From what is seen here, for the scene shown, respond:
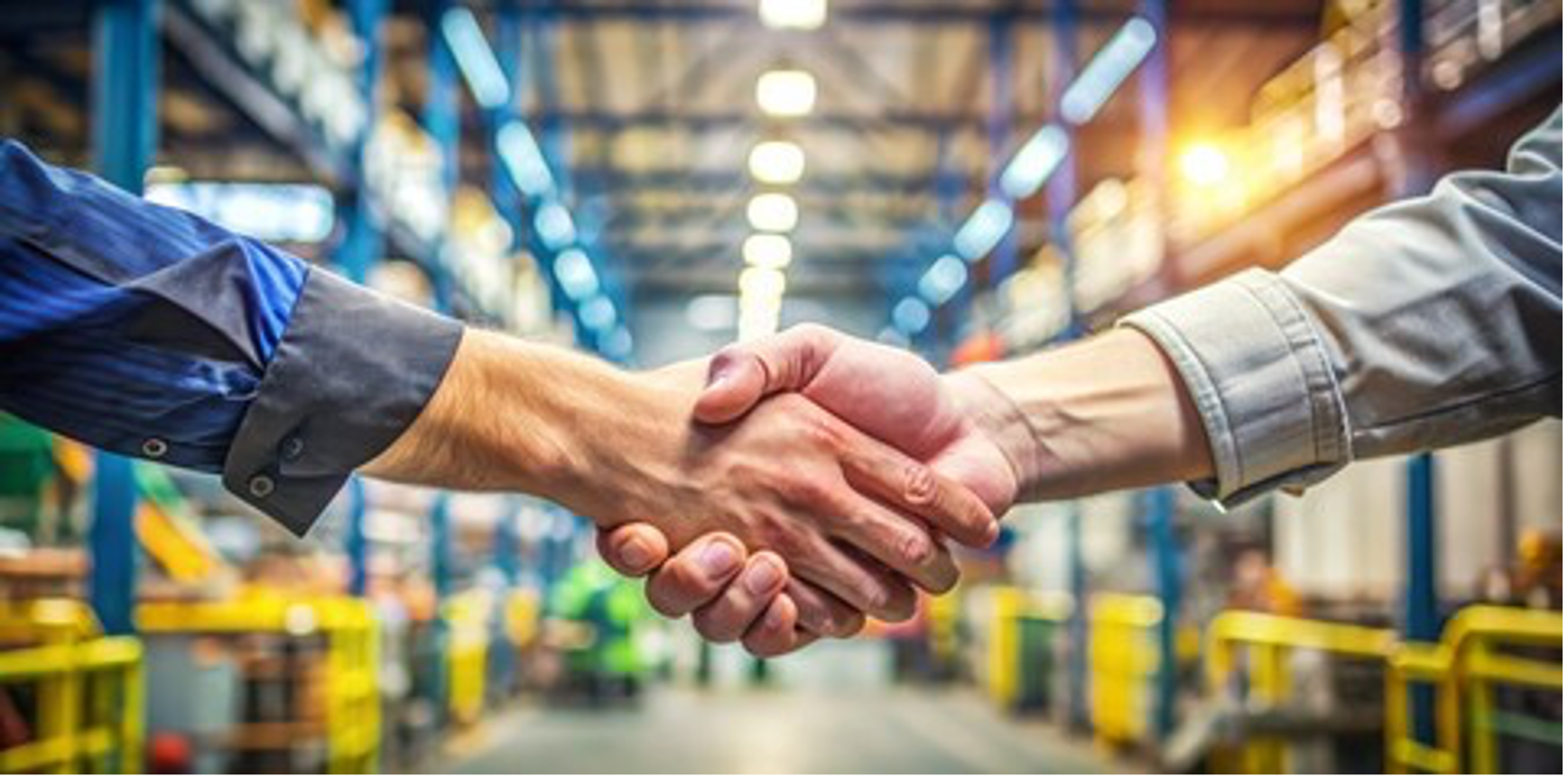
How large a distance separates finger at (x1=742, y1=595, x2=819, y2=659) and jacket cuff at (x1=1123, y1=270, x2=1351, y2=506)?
879 mm

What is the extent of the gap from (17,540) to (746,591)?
25.7 ft

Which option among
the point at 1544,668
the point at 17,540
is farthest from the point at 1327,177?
the point at 17,540

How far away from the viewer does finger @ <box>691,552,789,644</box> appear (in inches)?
119

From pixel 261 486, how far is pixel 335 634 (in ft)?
22.0

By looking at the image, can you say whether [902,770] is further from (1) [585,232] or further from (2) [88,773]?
(1) [585,232]

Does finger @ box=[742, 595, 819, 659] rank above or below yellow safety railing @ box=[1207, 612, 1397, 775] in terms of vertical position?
above


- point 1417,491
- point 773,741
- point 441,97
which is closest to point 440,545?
point 773,741

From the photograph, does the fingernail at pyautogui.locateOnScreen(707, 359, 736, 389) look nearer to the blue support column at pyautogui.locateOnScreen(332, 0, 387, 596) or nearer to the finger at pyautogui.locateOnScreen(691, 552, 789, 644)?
the finger at pyautogui.locateOnScreen(691, 552, 789, 644)

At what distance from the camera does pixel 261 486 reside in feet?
7.85

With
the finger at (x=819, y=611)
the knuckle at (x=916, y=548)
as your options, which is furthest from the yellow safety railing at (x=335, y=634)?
the knuckle at (x=916, y=548)

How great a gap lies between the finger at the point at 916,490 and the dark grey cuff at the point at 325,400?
912mm

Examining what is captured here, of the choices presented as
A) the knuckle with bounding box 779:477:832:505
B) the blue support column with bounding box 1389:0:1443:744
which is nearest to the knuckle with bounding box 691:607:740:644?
the knuckle with bounding box 779:477:832:505

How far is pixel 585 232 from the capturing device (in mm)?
25766

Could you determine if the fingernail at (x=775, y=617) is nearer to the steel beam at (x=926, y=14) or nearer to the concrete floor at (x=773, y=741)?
the concrete floor at (x=773, y=741)
